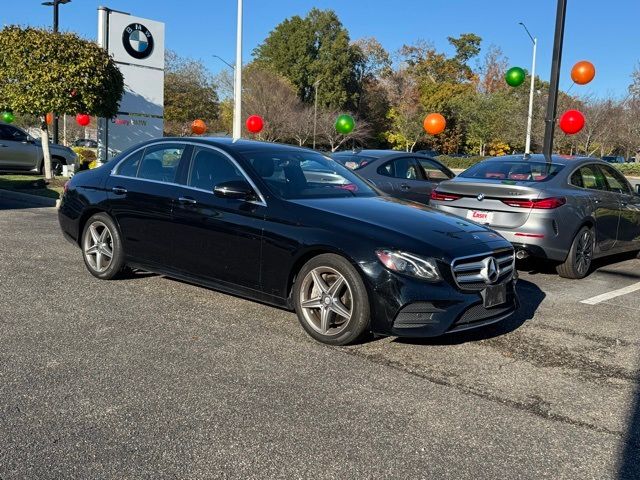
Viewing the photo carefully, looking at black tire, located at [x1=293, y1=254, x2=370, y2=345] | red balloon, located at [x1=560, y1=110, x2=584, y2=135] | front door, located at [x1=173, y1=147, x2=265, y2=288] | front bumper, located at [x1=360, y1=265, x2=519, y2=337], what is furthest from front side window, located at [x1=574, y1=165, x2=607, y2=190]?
red balloon, located at [x1=560, y1=110, x2=584, y2=135]

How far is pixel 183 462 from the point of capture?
3.01 metres

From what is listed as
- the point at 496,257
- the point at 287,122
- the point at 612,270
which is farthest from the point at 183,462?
the point at 287,122

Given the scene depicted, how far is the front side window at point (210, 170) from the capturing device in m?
5.56

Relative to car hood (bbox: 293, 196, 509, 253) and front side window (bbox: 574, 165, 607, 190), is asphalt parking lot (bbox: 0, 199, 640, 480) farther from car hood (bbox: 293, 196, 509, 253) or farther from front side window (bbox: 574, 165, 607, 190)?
front side window (bbox: 574, 165, 607, 190)

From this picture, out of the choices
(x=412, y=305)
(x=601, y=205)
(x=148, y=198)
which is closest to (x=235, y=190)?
(x=148, y=198)

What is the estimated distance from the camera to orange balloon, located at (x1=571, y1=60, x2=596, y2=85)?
1527 centimetres

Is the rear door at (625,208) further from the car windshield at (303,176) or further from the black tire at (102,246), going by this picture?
the black tire at (102,246)

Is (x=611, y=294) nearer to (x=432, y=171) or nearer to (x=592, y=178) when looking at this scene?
(x=592, y=178)

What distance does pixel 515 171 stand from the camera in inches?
320

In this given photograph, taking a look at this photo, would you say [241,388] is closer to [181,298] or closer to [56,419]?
[56,419]

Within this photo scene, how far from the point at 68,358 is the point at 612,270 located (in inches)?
279

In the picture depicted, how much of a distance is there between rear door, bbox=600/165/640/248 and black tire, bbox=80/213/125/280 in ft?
20.4

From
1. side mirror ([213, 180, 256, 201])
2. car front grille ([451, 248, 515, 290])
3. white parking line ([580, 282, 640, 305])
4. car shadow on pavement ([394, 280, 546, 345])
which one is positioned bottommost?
car shadow on pavement ([394, 280, 546, 345])

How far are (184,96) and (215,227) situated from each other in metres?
42.2
